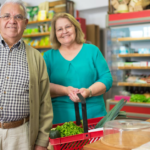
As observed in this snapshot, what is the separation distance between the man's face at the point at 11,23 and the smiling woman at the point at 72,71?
491 mm

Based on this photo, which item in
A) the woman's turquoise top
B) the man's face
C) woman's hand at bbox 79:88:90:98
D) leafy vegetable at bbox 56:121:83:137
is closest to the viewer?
leafy vegetable at bbox 56:121:83:137

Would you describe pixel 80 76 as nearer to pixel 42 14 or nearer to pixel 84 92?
pixel 84 92

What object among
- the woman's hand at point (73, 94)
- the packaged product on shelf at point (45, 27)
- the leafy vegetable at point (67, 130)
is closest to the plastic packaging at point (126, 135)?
the leafy vegetable at point (67, 130)

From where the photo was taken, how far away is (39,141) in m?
1.91

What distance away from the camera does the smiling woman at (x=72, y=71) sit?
222 cm

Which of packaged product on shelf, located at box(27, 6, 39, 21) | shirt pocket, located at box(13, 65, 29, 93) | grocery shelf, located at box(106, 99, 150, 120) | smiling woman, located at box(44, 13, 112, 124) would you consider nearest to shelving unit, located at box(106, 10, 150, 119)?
grocery shelf, located at box(106, 99, 150, 120)

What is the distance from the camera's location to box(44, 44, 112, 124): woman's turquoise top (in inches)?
87.7

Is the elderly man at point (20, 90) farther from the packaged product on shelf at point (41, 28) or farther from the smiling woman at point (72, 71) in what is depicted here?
the packaged product on shelf at point (41, 28)

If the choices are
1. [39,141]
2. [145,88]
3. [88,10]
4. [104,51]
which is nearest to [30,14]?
[88,10]

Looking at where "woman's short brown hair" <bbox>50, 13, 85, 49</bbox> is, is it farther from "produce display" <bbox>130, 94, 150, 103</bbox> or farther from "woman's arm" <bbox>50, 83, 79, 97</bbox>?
"produce display" <bbox>130, 94, 150, 103</bbox>

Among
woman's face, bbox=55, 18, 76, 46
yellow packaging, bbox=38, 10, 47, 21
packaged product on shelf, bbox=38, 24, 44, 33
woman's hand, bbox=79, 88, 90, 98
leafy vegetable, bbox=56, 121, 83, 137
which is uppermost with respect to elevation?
yellow packaging, bbox=38, 10, 47, 21

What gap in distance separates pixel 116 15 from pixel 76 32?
2.52 m

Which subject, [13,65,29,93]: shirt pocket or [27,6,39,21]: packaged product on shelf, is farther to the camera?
[27,6,39,21]: packaged product on shelf

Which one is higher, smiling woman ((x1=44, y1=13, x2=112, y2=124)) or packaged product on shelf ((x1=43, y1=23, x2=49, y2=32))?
packaged product on shelf ((x1=43, y1=23, x2=49, y2=32))
